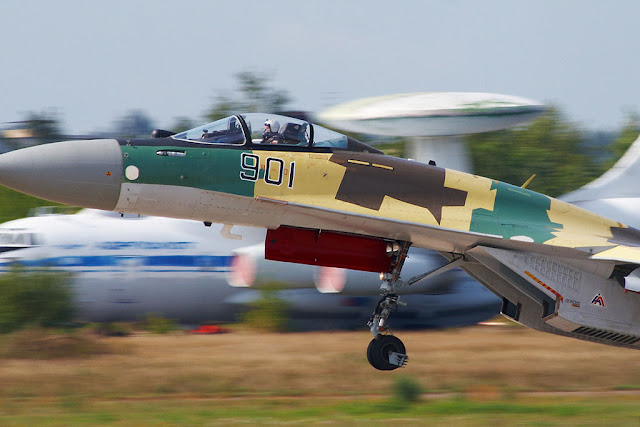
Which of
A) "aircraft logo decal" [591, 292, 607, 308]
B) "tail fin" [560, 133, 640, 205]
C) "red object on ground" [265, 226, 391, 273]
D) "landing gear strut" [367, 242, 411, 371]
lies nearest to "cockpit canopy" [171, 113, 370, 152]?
"red object on ground" [265, 226, 391, 273]

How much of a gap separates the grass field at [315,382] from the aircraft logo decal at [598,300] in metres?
1.51

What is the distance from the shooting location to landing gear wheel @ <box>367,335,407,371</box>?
11.6m

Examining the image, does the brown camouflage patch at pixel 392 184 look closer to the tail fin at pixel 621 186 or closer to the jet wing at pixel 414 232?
the jet wing at pixel 414 232

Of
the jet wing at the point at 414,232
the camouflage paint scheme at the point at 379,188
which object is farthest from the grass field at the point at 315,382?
the camouflage paint scheme at the point at 379,188

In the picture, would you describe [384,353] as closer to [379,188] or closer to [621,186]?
[379,188]

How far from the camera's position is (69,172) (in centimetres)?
972

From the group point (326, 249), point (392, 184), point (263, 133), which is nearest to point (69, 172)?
point (263, 133)

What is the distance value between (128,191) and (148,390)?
15.8 feet

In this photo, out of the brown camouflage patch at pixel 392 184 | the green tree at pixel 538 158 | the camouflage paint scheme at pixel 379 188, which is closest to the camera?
the camouflage paint scheme at pixel 379 188

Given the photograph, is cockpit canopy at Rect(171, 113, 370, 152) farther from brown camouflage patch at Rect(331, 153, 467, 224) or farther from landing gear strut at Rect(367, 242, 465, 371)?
landing gear strut at Rect(367, 242, 465, 371)

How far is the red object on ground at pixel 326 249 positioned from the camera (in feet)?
36.4

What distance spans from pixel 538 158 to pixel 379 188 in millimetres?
23201

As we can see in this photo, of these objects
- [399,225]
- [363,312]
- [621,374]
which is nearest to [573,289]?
[399,225]

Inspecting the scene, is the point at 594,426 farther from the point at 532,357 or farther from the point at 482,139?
the point at 482,139
